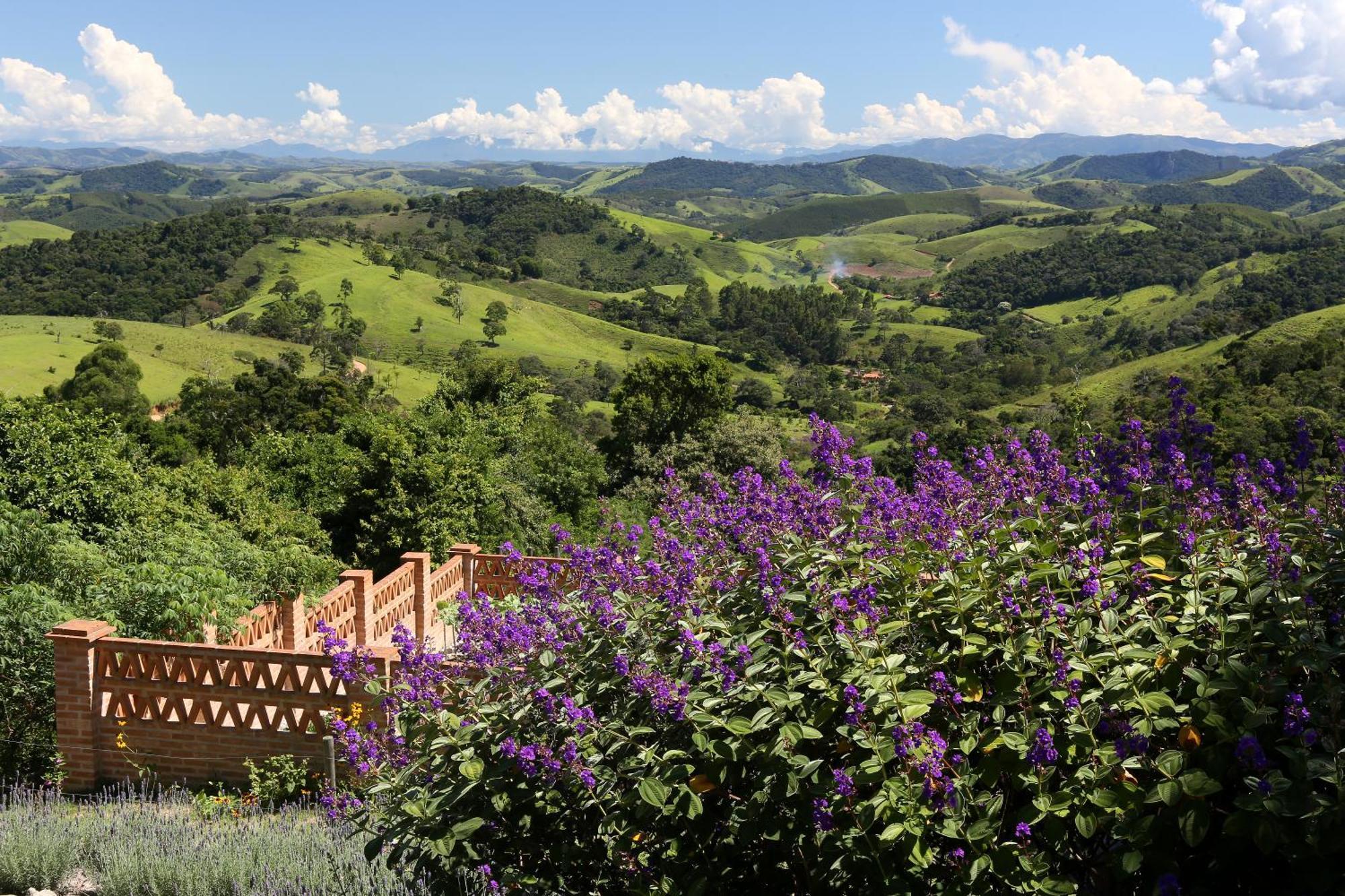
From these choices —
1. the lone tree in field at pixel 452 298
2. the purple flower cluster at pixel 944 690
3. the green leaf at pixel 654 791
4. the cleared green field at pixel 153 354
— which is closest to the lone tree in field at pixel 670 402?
the cleared green field at pixel 153 354

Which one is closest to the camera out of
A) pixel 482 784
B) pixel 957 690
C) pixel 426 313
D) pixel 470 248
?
pixel 957 690

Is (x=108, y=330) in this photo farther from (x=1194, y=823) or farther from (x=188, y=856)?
(x=1194, y=823)

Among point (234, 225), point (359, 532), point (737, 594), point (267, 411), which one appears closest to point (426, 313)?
point (234, 225)

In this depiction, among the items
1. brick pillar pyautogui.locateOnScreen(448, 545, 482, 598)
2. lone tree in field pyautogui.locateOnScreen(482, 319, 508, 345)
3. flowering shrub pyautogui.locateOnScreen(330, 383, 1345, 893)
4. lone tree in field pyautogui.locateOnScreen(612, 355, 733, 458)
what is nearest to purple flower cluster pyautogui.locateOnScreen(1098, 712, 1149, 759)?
flowering shrub pyautogui.locateOnScreen(330, 383, 1345, 893)

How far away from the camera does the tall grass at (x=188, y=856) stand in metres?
4.89

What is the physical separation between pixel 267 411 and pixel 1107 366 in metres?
69.6

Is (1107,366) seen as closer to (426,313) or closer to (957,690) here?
(426,313)

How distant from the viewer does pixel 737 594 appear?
3.92 meters

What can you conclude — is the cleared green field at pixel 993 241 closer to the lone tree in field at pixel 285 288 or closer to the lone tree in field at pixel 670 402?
the lone tree in field at pixel 285 288

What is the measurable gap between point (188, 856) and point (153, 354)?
247ft

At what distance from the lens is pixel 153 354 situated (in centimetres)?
7238

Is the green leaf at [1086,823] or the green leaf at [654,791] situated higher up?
the green leaf at [1086,823]

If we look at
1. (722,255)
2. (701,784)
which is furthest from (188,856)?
(722,255)

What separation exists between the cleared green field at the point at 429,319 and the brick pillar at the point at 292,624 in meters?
77.3
